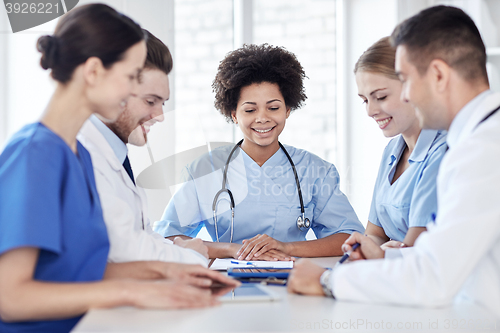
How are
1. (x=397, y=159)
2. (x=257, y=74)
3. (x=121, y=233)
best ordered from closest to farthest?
(x=121, y=233) < (x=397, y=159) < (x=257, y=74)

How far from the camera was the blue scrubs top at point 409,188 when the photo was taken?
55.9 inches

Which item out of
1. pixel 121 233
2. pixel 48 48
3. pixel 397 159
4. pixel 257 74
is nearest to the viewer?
pixel 48 48

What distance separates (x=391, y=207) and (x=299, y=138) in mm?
1460

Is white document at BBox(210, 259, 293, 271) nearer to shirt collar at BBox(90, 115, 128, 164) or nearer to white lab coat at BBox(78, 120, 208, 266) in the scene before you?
white lab coat at BBox(78, 120, 208, 266)

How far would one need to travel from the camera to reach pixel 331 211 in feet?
6.11

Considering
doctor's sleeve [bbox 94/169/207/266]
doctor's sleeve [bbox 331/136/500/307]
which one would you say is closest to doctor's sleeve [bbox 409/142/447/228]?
doctor's sleeve [bbox 331/136/500/307]

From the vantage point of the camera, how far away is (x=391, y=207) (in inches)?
64.8

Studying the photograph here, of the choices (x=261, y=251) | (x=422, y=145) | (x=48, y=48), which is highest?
(x=48, y=48)

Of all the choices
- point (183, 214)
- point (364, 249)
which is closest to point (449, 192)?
point (364, 249)

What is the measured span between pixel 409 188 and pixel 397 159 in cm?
23

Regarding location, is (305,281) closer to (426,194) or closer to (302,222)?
(426,194)

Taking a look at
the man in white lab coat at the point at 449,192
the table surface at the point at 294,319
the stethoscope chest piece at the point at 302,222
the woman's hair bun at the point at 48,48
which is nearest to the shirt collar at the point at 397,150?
the stethoscope chest piece at the point at 302,222

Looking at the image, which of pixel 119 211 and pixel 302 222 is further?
pixel 302 222

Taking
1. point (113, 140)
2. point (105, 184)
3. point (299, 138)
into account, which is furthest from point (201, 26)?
point (105, 184)
